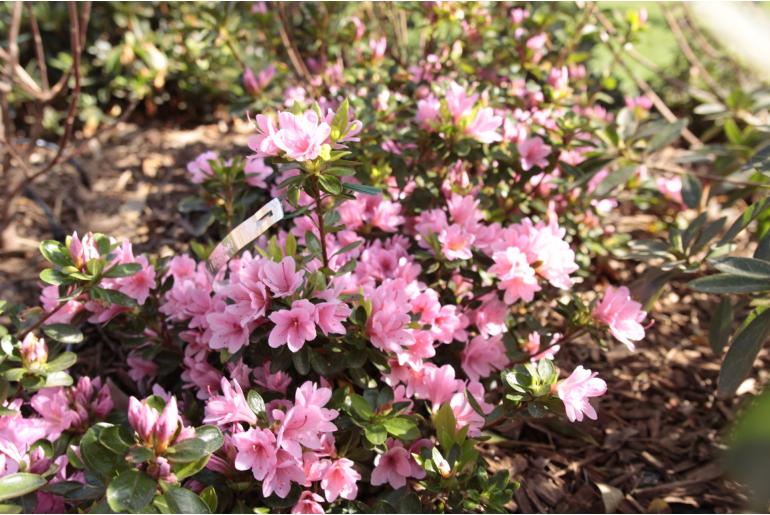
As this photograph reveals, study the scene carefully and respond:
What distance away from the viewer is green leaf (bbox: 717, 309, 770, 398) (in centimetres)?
157

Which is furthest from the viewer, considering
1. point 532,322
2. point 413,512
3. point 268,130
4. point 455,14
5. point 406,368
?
point 455,14

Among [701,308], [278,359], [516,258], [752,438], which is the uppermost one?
[752,438]

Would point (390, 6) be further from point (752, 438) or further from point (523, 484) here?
point (752, 438)

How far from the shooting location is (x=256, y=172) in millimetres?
1977

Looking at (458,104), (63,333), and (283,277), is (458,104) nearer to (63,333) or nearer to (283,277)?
(283,277)

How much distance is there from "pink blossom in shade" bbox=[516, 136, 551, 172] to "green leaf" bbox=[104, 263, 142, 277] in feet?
3.35

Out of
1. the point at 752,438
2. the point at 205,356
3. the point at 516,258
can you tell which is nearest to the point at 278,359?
the point at 205,356

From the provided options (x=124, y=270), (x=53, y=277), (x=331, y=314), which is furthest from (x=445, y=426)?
(x=53, y=277)

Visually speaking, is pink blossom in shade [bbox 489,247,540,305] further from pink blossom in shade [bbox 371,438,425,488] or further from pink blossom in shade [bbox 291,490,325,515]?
pink blossom in shade [bbox 291,490,325,515]

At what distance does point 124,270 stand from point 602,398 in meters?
1.37

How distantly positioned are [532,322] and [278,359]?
0.63 m

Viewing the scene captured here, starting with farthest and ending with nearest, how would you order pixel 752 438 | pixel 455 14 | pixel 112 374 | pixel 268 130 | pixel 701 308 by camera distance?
pixel 701 308 < pixel 455 14 < pixel 112 374 < pixel 268 130 < pixel 752 438

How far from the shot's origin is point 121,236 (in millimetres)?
2537

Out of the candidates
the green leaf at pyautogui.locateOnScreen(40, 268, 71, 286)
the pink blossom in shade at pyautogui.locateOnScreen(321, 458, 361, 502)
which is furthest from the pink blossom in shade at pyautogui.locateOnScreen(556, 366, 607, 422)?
the green leaf at pyautogui.locateOnScreen(40, 268, 71, 286)
